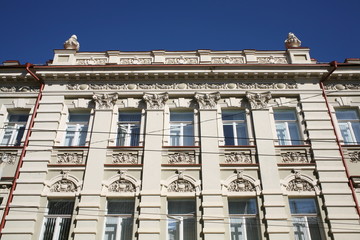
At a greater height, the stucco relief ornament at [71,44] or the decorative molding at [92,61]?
the stucco relief ornament at [71,44]

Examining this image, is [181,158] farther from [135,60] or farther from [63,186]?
[135,60]

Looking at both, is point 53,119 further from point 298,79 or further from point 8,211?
point 298,79

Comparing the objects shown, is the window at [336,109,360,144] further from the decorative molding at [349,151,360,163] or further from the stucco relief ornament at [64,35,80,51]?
the stucco relief ornament at [64,35,80,51]

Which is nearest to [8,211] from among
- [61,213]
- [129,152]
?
[61,213]

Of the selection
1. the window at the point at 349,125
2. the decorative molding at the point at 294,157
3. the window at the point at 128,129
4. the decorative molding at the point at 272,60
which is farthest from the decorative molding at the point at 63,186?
the window at the point at 349,125

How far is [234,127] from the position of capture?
13.6 m

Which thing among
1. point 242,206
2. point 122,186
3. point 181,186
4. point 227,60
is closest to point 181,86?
point 227,60

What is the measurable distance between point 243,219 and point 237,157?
91.9 inches

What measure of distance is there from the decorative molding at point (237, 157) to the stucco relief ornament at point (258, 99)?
2300 millimetres

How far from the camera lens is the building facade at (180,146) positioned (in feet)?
36.3

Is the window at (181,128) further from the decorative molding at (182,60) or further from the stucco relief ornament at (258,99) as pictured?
the decorative molding at (182,60)

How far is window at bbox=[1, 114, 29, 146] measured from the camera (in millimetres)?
13312

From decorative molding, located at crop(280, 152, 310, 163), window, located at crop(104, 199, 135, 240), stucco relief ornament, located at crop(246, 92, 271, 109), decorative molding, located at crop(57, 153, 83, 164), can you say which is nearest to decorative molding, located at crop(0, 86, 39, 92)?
decorative molding, located at crop(57, 153, 83, 164)

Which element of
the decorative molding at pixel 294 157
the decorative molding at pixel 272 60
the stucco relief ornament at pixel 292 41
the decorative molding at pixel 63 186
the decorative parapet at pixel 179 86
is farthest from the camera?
the stucco relief ornament at pixel 292 41
